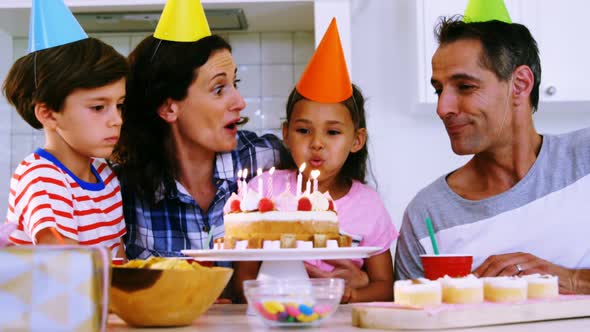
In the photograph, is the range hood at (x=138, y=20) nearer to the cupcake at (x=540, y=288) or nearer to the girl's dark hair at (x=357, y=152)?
the girl's dark hair at (x=357, y=152)

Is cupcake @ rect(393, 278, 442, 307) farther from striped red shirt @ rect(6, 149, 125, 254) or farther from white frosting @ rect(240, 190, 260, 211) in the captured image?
striped red shirt @ rect(6, 149, 125, 254)

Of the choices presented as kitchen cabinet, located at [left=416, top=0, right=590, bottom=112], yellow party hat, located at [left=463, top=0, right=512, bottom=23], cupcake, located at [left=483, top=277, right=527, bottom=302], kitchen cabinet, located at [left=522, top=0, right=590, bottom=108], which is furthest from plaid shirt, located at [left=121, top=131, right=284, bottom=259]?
kitchen cabinet, located at [left=522, top=0, right=590, bottom=108]

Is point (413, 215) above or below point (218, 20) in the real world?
below

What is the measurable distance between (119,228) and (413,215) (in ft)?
2.43

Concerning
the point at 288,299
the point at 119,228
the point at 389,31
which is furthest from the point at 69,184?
the point at 389,31

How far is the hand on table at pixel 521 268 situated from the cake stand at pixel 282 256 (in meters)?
0.41

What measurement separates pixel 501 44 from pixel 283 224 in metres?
0.93

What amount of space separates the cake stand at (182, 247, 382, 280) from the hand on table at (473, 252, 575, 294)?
1.34 feet

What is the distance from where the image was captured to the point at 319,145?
194 cm

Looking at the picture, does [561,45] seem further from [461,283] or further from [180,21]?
[461,283]

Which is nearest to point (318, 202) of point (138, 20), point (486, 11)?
point (486, 11)

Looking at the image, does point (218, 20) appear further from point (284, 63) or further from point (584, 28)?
point (584, 28)

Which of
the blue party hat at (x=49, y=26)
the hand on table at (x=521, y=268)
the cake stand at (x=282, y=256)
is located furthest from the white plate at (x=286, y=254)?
the blue party hat at (x=49, y=26)

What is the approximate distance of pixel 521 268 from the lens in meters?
1.48
